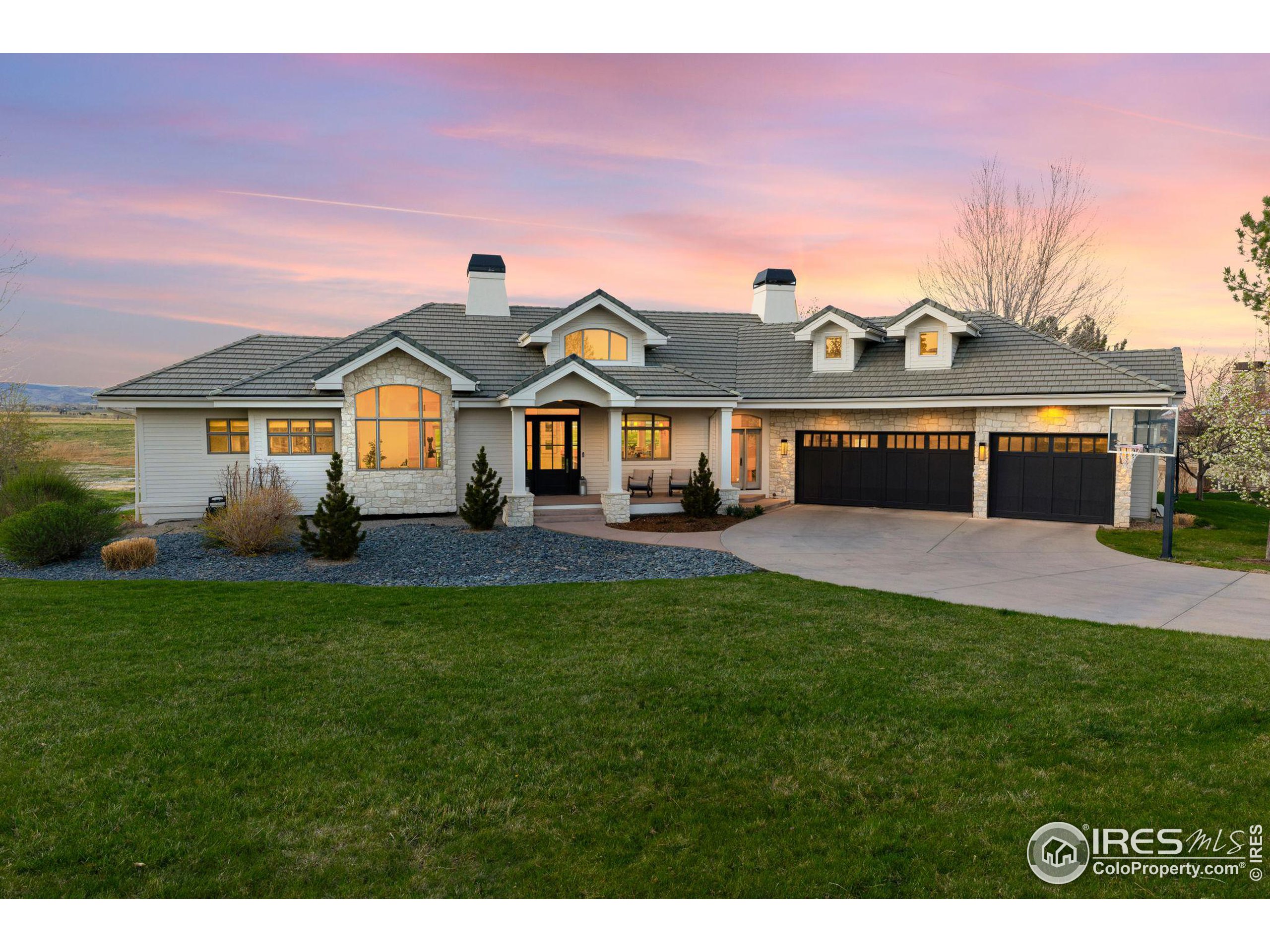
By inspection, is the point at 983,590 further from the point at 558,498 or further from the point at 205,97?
the point at 205,97

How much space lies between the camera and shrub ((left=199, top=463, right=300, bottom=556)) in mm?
12727

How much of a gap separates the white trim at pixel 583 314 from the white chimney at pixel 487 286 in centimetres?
243

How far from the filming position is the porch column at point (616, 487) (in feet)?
57.7

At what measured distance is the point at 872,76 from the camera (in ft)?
27.4

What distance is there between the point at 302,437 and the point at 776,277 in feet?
52.4

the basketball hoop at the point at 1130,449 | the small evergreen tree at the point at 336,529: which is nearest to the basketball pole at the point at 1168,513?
the basketball hoop at the point at 1130,449

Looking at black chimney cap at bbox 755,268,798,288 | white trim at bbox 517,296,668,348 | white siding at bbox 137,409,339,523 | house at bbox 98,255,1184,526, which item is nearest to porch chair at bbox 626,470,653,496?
house at bbox 98,255,1184,526

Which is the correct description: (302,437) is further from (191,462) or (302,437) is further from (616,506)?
(616,506)

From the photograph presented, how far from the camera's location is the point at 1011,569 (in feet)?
40.2

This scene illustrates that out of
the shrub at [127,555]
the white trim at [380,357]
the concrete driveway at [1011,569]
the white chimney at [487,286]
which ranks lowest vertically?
the concrete driveway at [1011,569]

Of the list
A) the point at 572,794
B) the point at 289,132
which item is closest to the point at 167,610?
the point at 572,794

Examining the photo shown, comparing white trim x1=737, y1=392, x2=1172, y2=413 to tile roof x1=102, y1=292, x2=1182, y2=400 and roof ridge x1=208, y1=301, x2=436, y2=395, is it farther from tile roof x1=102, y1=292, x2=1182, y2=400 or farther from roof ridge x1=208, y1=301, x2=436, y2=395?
roof ridge x1=208, y1=301, x2=436, y2=395

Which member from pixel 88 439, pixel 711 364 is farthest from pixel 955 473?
pixel 88 439

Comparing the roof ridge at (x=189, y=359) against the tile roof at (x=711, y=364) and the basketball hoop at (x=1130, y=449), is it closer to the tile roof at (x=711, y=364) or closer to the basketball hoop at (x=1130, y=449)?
the tile roof at (x=711, y=364)
